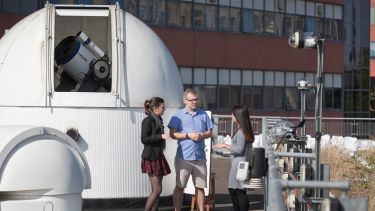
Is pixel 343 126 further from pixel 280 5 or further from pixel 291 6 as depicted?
pixel 291 6

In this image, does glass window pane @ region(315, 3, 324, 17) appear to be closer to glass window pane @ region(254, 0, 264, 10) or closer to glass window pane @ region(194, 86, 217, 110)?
glass window pane @ region(254, 0, 264, 10)

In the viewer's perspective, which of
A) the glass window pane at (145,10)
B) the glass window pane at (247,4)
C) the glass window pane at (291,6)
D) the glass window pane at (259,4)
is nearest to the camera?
the glass window pane at (145,10)

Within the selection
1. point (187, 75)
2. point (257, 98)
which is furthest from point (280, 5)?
point (187, 75)

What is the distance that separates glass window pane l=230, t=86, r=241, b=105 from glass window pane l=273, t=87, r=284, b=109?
2753 millimetres

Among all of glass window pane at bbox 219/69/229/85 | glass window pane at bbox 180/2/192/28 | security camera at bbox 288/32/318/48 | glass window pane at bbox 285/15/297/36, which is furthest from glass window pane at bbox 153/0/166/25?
security camera at bbox 288/32/318/48

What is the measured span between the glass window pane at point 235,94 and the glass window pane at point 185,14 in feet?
15.7

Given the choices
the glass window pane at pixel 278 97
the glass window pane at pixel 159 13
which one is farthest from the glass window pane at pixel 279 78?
the glass window pane at pixel 159 13

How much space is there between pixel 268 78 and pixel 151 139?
36.6m

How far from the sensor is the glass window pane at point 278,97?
1887 inches

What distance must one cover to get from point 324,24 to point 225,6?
8.54 m

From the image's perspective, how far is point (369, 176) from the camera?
42.7 ft

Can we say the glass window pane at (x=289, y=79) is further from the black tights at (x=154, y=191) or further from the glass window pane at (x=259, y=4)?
the black tights at (x=154, y=191)

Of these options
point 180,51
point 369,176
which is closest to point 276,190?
point 369,176

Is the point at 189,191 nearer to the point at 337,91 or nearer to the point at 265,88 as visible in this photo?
the point at 265,88
